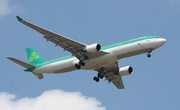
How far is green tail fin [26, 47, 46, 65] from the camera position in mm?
77281

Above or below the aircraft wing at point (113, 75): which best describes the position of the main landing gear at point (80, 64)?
below

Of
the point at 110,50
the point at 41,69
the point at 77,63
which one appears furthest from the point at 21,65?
the point at 110,50

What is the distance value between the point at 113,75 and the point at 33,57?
13.4 m

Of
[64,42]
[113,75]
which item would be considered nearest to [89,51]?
[64,42]

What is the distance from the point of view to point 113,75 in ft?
254

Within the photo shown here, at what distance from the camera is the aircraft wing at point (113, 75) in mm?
75956

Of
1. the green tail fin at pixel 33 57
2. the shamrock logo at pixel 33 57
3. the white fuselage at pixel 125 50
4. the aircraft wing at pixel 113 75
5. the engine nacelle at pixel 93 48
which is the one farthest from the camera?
the shamrock logo at pixel 33 57

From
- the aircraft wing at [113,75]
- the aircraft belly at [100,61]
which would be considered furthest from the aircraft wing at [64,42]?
the aircraft wing at [113,75]

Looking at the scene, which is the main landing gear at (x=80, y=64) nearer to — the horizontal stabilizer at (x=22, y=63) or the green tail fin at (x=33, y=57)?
the horizontal stabilizer at (x=22, y=63)

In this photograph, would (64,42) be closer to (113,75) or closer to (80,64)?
(80,64)

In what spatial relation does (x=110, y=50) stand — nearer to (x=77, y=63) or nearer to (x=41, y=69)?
(x=77, y=63)

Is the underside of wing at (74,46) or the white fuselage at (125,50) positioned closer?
the underside of wing at (74,46)

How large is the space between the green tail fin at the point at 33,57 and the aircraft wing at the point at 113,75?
10242 mm

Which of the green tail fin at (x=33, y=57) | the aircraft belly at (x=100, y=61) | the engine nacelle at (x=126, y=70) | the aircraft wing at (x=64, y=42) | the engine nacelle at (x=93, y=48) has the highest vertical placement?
the green tail fin at (x=33, y=57)
